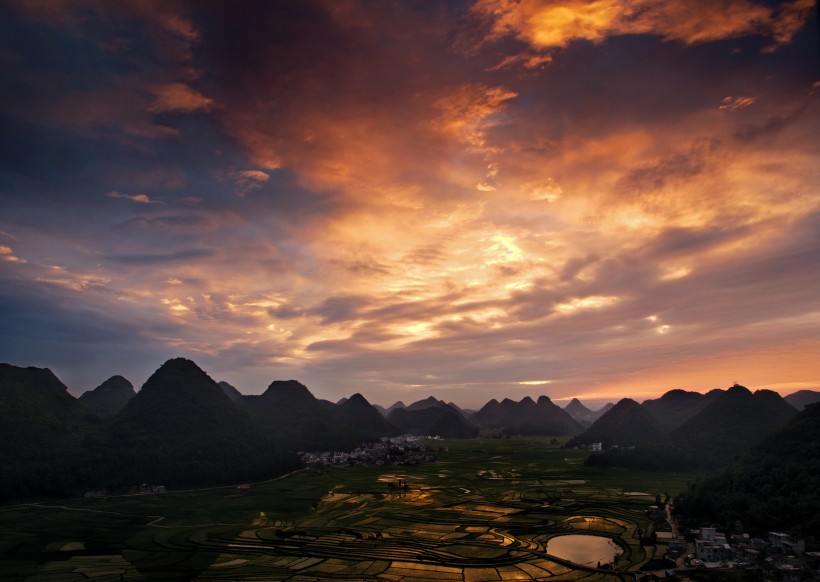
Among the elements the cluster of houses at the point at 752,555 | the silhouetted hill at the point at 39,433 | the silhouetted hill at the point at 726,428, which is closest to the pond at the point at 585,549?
the cluster of houses at the point at 752,555

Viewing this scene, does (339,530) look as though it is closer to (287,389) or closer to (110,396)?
(287,389)

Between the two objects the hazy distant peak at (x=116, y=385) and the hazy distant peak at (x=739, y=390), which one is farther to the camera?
the hazy distant peak at (x=116, y=385)

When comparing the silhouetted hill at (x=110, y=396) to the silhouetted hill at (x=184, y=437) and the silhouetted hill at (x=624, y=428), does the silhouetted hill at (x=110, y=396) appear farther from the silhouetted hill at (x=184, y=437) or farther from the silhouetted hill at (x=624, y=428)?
the silhouetted hill at (x=624, y=428)

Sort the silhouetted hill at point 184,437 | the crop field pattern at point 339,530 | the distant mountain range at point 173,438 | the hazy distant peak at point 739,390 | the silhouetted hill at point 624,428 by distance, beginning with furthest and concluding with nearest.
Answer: the silhouetted hill at point 624,428, the hazy distant peak at point 739,390, the silhouetted hill at point 184,437, the distant mountain range at point 173,438, the crop field pattern at point 339,530

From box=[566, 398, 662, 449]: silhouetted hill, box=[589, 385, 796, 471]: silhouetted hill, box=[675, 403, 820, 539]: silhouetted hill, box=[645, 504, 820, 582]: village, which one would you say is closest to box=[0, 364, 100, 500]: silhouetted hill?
box=[645, 504, 820, 582]: village

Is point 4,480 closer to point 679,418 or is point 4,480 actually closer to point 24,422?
point 24,422

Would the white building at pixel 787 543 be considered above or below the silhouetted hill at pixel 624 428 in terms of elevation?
below
